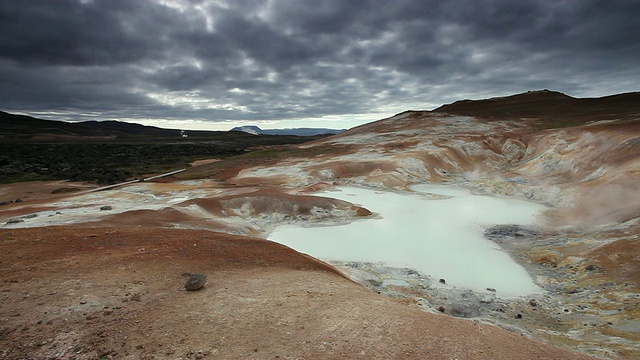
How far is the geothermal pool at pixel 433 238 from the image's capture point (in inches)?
761

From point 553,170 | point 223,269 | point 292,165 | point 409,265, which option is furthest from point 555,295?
point 292,165

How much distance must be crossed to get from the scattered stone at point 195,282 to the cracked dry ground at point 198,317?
22cm

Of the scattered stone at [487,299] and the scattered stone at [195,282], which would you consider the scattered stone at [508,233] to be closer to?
the scattered stone at [487,299]

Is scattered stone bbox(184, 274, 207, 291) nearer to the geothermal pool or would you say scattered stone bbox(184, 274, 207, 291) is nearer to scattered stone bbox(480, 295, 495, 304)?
the geothermal pool

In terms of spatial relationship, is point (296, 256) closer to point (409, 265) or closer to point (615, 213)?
point (409, 265)

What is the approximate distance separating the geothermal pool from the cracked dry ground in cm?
998

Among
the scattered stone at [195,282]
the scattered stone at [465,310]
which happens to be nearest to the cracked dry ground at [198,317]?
the scattered stone at [195,282]

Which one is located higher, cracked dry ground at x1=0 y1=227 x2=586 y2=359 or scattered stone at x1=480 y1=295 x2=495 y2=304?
Result: cracked dry ground at x1=0 y1=227 x2=586 y2=359

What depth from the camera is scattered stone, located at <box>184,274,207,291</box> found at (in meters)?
9.60

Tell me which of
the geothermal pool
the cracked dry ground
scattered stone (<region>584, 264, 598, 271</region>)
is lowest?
the geothermal pool

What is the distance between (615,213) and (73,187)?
5974 centimetres

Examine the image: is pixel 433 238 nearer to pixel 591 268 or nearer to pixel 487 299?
pixel 591 268

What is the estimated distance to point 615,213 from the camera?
24.0 metres

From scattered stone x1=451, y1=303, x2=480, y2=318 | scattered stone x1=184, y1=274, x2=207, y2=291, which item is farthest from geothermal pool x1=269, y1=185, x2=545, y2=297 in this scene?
scattered stone x1=184, y1=274, x2=207, y2=291
